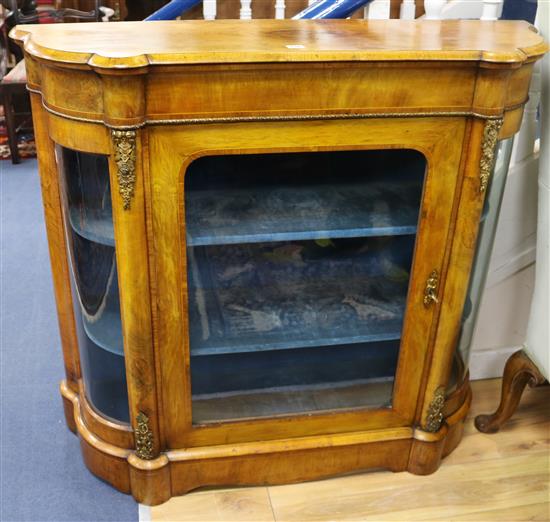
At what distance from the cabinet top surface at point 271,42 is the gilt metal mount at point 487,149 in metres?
0.10

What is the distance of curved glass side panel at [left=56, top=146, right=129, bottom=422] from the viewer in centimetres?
105

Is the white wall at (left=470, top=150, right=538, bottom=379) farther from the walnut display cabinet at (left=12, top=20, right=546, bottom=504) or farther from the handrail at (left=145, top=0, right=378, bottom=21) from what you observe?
the handrail at (left=145, top=0, right=378, bottom=21)

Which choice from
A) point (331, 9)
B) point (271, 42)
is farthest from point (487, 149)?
point (331, 9)

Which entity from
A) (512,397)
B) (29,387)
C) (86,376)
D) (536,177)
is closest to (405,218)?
(536,177)

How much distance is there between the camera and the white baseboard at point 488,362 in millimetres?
1623

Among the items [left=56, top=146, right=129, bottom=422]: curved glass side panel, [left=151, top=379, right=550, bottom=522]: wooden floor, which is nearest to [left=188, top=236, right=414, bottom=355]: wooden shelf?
[left=56, top=146, right=129, bottom=422]: curved glass side panel

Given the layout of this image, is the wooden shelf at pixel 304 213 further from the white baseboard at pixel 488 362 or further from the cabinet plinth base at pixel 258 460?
the white baseboard at pixel 488 362

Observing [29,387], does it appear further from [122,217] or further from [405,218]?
[405,218]

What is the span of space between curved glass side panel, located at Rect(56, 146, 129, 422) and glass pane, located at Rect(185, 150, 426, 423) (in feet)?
0.43

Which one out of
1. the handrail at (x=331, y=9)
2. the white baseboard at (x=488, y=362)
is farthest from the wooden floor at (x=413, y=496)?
the handrail at (x=331, y=9)

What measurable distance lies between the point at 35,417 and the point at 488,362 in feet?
3.50

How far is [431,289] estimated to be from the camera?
1180 millimetres

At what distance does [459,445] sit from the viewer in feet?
4.75

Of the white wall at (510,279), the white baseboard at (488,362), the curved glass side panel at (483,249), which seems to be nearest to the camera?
the curved glass side panel at (483,249)
